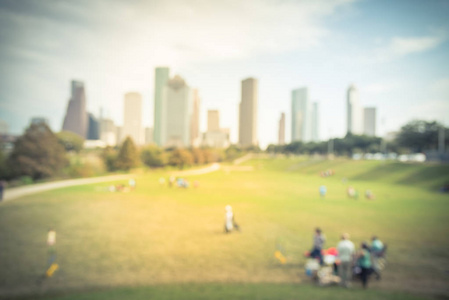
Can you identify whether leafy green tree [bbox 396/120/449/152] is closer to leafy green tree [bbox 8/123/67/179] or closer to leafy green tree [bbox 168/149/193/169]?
leafy green tree [bbox 168/149/193/169]

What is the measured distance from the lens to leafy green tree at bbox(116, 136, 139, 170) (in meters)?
57.8

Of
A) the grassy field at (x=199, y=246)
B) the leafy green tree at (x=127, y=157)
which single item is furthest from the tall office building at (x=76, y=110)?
the grassy field at (x=199, y=246)

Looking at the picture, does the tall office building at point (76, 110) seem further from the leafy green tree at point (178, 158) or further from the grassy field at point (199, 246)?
the grassy field at point (199, 246)

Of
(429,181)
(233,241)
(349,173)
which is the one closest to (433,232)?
(233,241)

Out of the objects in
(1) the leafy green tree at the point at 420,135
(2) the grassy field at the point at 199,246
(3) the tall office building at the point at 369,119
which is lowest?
(2) the grassy field at the point at 199,246

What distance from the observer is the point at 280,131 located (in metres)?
194

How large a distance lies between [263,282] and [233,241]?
14.0 ft

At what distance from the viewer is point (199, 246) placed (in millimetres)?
11906

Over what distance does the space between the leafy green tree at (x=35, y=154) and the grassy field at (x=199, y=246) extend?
56.2ft

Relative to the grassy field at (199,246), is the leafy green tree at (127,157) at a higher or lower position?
higher

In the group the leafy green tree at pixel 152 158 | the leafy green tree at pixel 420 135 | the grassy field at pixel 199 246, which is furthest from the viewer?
the leafy green tree at pixel 152 158

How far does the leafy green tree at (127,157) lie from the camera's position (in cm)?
5778

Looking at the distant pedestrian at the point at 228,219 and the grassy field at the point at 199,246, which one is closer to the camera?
the grassy field at the point at 199,246

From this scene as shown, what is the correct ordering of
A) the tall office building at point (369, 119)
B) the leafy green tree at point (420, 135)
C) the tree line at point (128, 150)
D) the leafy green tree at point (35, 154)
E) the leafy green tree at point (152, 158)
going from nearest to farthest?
the leafy green tree at point (35, 154), the tree line at point (128, 150), the leafy green tree at point (420, 135), the leafy green tree at point (152, 158), the tall office building at point (369, 119)
